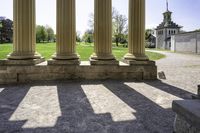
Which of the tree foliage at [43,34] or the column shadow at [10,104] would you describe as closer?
the column shadow at [10,104]

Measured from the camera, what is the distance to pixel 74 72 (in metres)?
16.8

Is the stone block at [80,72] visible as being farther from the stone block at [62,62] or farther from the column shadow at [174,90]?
the column shadow at [174,90]

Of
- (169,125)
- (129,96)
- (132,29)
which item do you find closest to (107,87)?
(129,96)

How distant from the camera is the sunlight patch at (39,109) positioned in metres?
8.26

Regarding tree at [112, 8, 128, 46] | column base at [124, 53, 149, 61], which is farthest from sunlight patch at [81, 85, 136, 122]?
tree at [112, 8, 128, 46]

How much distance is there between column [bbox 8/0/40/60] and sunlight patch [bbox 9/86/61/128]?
3.99 metres

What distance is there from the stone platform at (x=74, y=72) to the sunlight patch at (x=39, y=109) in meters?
3.00

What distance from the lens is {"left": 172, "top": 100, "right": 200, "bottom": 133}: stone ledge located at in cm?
550

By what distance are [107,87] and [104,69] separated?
2.73 metres

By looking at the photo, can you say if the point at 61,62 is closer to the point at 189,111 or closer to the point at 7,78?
the point at 7,78

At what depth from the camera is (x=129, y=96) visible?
40.3 ft

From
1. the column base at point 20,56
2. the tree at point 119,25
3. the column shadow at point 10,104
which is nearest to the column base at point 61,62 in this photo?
the column base at point 20,56

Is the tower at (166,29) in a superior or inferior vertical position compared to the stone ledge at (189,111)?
superior

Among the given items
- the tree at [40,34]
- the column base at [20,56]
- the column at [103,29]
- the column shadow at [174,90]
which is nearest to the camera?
the column shadow at [174,90]
